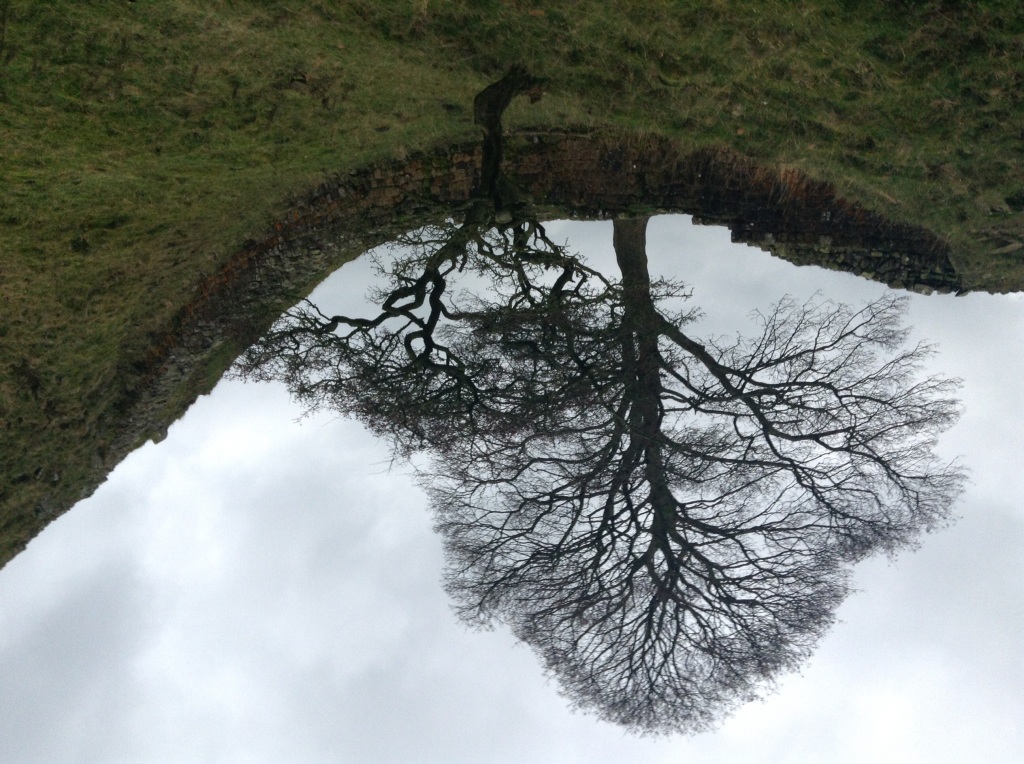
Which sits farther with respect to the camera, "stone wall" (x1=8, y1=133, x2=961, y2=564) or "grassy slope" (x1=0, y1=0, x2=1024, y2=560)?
"stone wall" (x1=8, y1=133, x2=961, y2=564)

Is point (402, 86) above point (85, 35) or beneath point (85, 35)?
above

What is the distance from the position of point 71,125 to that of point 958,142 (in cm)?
865

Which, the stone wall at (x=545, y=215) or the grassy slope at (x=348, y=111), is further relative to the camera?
the stone wall at (x=545, y=215)

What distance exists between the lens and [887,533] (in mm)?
8961

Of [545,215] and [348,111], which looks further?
[545,215]

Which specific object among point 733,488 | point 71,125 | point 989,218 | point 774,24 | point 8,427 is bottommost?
point 8,427

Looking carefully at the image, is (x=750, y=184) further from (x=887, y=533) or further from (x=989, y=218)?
(x=887, y=533)

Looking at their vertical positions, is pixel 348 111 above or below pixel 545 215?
below

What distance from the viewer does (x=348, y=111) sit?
7289 millimetres

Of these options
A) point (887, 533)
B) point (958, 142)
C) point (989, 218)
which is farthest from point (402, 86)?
point (887, 533)

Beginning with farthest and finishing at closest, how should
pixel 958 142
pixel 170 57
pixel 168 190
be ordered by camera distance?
pixel 168 190, pixel 958 142, pixel 170 57

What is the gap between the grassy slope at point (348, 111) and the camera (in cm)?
571

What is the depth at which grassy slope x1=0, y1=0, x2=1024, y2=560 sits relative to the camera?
18.7ft

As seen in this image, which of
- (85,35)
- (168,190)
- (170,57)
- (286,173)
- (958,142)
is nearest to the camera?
(85,35)
